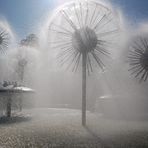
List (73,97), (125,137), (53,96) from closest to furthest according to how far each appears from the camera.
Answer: (125,137) < (73,97) < (53,96)

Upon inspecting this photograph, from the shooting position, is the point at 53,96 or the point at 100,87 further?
the point at 53,96

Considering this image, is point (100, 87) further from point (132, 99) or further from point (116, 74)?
point (132, 99)

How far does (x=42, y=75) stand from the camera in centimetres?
8481

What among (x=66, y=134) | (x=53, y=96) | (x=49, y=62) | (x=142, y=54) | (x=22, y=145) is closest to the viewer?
(x=22, y=145)

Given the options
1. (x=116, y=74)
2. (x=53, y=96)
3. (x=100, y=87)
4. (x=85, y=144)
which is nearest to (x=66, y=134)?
(x=85, y=144)

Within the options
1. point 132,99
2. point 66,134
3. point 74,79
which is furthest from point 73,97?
point 66,134

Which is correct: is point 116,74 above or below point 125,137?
above

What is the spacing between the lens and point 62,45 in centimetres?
2919

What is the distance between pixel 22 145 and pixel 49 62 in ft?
220

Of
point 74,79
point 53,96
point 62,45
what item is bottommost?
point 53,96

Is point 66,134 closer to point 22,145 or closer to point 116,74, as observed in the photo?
point 22,145

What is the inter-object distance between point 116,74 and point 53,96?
26903 millimetres

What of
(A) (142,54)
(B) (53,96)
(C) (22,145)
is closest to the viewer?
(C) (22,145)

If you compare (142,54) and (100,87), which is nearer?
(142,54)
